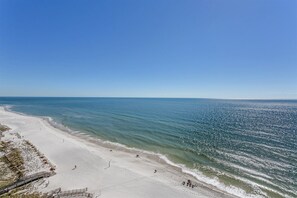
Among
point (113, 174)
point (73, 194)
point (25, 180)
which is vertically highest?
point (25, 180)

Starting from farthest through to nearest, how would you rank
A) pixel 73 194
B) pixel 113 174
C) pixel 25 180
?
pixel 113 174 → pixel 25 180 → pixel 73 194

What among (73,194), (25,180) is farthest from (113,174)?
(25,180)

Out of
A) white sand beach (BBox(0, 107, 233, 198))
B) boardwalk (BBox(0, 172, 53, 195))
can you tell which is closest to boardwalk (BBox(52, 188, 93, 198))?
white sand beach (BBox(0, 107, 233, 198))

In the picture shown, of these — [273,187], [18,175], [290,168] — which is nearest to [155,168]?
[273,187]

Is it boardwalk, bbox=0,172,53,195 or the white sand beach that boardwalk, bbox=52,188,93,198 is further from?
boardwalk, bbox=0,172,53,195

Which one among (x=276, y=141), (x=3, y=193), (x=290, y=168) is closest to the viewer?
(x=3, y=193)

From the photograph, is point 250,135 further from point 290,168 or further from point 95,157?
point 95,157

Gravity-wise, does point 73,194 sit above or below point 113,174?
above

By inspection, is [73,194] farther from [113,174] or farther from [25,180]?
[25,180]

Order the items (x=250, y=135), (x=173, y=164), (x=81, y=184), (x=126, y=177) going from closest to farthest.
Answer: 1. (x=81, y=184)
2. (x=126, y=177)
3. (x=173, y=164)
4. (x=250, y=135)

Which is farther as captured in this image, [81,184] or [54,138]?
[54,138]
